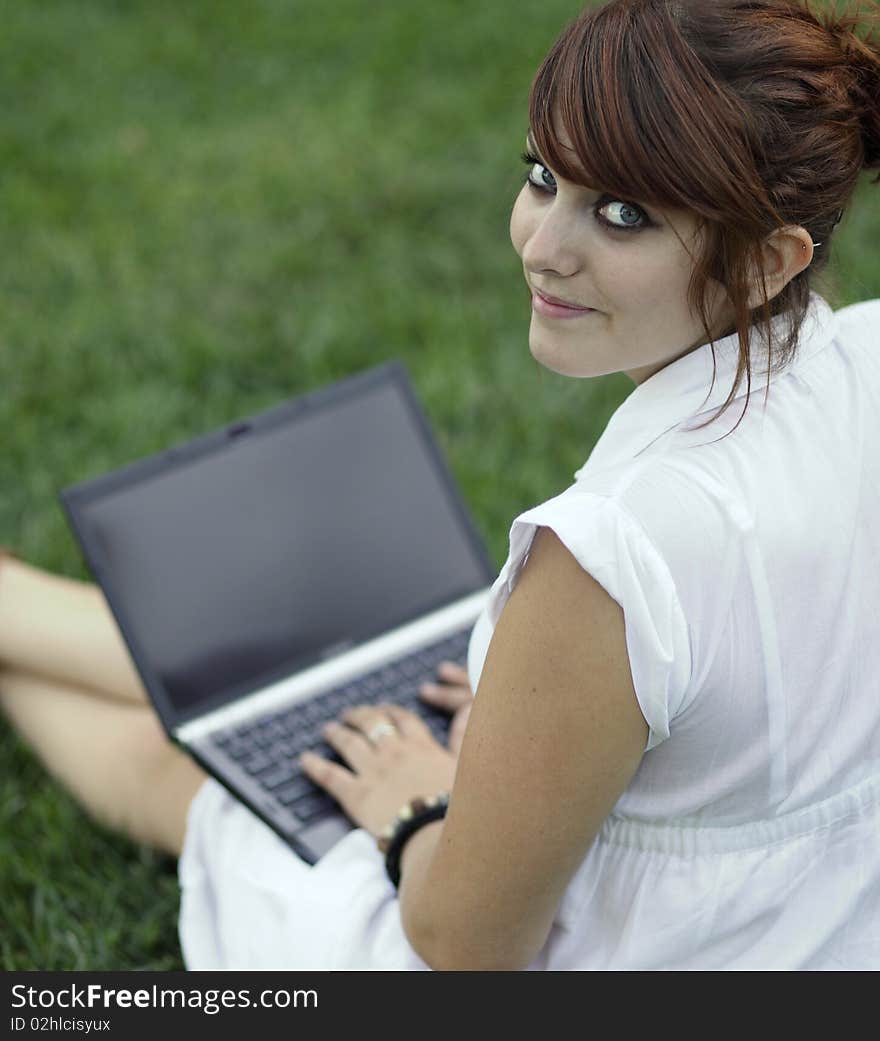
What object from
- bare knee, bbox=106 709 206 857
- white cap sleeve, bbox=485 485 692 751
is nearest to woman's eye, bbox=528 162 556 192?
white cap sleeve, bbox=485 485 692 751

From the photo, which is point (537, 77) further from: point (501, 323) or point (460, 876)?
point (501, 323)

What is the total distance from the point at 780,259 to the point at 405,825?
2.73 feet

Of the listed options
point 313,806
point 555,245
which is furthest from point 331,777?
point 555,245

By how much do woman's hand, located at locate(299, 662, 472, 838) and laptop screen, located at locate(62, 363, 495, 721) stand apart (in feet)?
0.75

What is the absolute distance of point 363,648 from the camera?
227 cm

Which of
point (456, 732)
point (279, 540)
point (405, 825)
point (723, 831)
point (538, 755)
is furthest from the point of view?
point (279, 540)

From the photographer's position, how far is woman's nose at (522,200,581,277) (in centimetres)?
133

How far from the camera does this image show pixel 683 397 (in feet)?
4.49

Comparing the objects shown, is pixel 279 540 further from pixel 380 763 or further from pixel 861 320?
pixel 861 320

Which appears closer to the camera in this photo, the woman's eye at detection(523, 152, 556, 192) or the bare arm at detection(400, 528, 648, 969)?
the bare arm at detection(400, 528, 648, 969)

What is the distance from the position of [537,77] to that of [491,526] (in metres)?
1.81

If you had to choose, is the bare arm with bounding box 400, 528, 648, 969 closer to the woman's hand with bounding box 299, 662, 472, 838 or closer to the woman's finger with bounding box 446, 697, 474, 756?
the woman's hand with bounding box 299, 662, 472, 838

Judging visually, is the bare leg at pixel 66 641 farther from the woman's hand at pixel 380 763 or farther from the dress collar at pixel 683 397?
the dress collar at pixel 683 397
